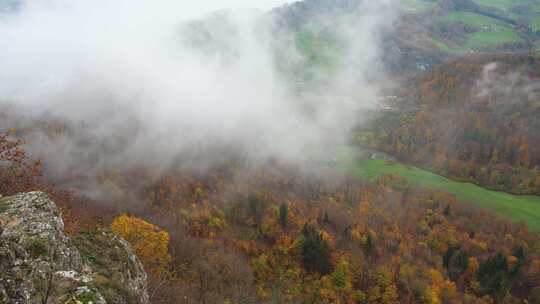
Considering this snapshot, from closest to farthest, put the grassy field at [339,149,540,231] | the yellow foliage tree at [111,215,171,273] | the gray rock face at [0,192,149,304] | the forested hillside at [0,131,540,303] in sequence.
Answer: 1. the gray rock face at [0,192,149,304]
2. the yellow foliage tree at [111,215,171,273]
3. the forested hillside at [0,131,540,303]
4. the grassy field at [339,149,540,231]

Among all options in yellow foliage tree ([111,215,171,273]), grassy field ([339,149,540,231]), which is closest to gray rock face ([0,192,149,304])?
yellow foliage tree ([111,215,171,273])

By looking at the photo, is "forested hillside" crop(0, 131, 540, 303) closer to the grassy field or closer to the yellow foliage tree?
the yellow foliage tree

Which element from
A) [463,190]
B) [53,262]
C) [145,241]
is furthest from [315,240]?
[463,190]

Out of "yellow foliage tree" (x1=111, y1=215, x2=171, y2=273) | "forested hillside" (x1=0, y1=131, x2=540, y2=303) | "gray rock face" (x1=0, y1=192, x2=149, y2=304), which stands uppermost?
"gray rock face" (x1=0, y1=192, x2=149, y2=304)

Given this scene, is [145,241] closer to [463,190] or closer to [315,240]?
[315,240]

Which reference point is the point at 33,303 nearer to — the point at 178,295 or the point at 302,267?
the point at 178,295

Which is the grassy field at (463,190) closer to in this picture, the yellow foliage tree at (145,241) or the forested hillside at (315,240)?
the forested hillside at (315,240)
